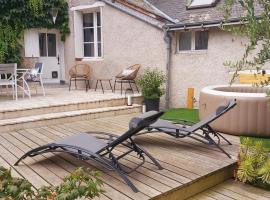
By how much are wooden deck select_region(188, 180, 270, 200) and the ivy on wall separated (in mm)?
9123

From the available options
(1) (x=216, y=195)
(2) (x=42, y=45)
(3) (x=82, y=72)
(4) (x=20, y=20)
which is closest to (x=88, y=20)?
(3) (x=82, y=72)

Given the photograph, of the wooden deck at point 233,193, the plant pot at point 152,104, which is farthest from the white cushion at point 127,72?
the wooden deck at point 233,193

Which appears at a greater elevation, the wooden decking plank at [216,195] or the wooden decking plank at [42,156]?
the wooden decking plank at [42,156]

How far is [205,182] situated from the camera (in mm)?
3689

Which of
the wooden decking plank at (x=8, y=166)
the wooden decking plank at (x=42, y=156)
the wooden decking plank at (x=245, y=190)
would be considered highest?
the wooden decking plank at (x=42, y=156)

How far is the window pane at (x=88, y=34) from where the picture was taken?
11.1m

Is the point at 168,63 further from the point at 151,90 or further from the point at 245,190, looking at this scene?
the point at 245,190

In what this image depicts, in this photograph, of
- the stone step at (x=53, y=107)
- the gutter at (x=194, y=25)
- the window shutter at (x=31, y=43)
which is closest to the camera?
the stone step at (x=53, y=107)

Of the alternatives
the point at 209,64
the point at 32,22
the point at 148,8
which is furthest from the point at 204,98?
Answer: the point at 32,22

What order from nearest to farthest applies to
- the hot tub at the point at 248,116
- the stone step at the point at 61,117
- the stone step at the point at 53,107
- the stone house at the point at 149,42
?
the hot tub at the point at 248,116 < the stone step at the point at 61,117 < the stone step at the point at 53,107 < the stone house at the point at 149,42

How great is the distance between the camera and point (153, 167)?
3.87 m

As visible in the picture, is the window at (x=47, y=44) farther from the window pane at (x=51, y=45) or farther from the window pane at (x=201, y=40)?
the window pane at (x=201, y=40)

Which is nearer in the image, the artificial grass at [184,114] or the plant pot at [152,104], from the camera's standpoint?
the artificial grass at [184,114]

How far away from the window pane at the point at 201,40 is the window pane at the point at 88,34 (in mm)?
4054
